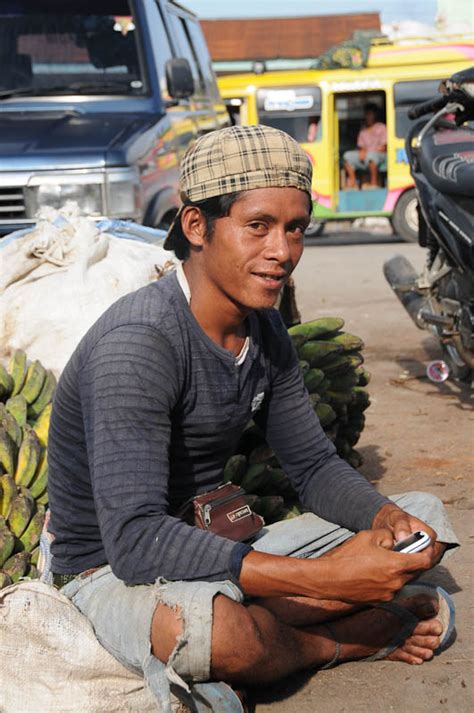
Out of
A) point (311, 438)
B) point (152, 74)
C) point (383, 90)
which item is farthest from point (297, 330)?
point (383, 90)

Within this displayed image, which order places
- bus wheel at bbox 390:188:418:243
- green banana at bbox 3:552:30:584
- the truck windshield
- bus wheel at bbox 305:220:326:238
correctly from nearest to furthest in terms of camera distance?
green banana at bbox 3:552:30:584, the truck windshield, bus wheel at bbox 390:188:418:243, bus wheel at bbox 305:220:326:238

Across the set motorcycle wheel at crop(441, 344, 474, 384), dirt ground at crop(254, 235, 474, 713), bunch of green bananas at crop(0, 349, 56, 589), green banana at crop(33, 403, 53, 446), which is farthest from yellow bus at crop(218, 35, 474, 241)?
green banana at crop(33, 403, 53, 446)

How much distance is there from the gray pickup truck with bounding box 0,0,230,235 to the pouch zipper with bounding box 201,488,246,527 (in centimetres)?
368

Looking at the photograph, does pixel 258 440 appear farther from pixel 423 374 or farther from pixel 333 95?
pixel 333 95

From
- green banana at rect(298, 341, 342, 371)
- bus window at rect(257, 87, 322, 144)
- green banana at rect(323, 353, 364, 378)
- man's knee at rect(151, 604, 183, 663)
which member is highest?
man's knee at rect(151, 604, 183, 663)

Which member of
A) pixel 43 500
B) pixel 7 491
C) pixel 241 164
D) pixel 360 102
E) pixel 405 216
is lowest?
pixel 405 216

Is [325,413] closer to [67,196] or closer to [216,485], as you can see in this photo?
[216,485]

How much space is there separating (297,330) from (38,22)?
11.7 feet

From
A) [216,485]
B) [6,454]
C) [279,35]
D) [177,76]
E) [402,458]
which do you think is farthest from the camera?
[279,35]

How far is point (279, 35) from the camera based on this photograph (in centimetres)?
2944

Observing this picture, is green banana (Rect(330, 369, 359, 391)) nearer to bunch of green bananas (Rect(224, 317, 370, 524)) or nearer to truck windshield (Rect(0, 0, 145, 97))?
bunch of green bananas (Rect(224, 317, 370, 524))

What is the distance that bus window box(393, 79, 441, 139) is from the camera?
16.9m

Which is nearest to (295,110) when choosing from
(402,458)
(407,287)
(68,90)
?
(68,90)

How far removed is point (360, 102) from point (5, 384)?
15.0 metres
